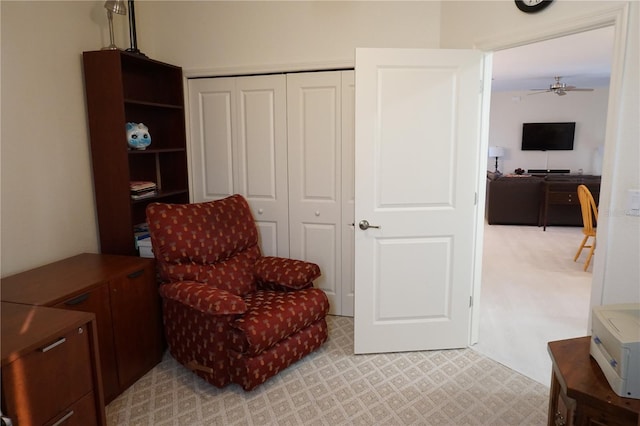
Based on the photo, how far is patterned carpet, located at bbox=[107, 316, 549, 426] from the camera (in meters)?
2.16

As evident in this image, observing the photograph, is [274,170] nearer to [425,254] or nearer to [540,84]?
[425,254]

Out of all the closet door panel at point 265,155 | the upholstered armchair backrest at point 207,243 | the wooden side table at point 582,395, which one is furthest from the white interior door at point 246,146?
the wooden side table at point 582,395

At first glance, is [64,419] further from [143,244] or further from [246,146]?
[246,146]

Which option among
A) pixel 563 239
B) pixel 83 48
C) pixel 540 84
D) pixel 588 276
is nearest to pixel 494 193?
pixel 563 239

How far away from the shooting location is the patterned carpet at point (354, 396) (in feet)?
7.07

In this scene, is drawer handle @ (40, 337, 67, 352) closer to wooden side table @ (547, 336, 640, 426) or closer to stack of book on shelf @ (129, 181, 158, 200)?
stack of book on shelf @ (129, 181, 158, 200)

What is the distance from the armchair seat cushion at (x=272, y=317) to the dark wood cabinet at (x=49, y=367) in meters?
0.72

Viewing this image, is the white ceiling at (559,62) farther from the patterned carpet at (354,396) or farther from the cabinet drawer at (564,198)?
the patterned carpet at (354,396)

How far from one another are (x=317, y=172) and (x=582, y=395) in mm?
2279

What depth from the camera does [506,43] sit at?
8.07ft

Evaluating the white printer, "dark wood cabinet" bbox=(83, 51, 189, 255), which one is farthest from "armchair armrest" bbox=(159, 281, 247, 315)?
the white printer

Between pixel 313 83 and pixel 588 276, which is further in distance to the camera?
pixel 588 276

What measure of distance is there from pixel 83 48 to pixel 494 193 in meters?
6.18

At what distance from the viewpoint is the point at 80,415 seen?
5.61 feet
